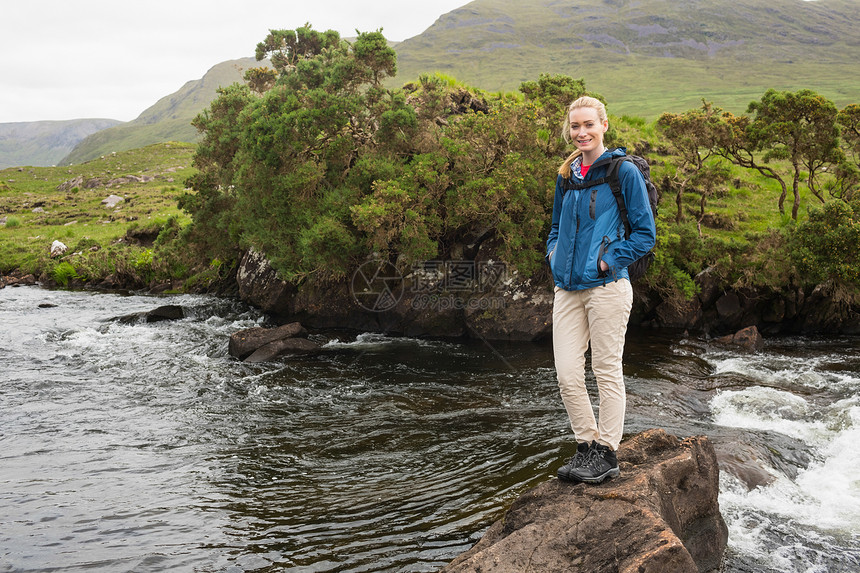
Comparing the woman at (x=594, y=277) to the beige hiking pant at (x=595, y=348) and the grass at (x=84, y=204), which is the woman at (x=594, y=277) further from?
the grass at (x=84, y=204)

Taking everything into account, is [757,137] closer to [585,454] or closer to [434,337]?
[434,337]

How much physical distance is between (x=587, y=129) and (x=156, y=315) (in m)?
23.0

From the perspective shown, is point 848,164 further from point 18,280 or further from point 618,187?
point 18,280

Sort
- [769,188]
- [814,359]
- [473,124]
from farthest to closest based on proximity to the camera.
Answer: [769,188] < [473,124] < [814,359]

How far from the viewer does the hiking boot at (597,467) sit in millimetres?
6125

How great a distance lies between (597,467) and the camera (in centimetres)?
614

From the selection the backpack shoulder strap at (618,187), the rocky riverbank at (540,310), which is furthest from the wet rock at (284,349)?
the backpack shoulder strap at (618,187)

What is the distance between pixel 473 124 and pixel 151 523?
15960mm

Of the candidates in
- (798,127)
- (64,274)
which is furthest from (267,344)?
(64,274)

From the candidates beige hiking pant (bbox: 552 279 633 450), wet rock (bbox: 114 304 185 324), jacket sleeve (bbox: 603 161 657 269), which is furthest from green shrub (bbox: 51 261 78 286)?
jacket sleeve (bbox: 603 161 657 269)

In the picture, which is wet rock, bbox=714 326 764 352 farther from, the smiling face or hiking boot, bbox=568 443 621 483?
the smiling face

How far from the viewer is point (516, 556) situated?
5512 mm

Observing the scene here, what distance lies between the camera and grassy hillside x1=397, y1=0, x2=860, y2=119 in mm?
115312

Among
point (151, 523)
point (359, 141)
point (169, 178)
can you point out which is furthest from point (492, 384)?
point (169, 178)
